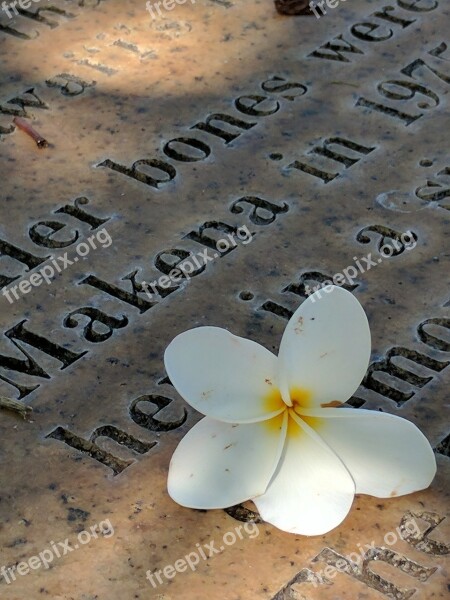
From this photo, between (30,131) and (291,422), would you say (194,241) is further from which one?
(291,422)

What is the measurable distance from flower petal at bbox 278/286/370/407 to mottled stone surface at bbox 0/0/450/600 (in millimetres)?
192

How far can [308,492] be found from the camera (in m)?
1.70

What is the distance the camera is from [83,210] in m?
2.42

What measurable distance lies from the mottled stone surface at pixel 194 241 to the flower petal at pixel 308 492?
5 centimetres

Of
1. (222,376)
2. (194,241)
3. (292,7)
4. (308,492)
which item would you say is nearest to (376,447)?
(308,492)

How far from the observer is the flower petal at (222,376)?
1726 mm

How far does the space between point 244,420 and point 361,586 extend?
0.27 m

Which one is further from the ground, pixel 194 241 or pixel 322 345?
pixel 322 345

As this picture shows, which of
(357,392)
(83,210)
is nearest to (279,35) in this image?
(83,210)

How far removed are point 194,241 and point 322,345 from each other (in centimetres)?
64

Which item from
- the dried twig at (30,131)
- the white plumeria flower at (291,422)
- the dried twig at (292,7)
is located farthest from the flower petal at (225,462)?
the dried twig at (292,7)

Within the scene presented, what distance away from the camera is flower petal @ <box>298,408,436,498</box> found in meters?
1.73

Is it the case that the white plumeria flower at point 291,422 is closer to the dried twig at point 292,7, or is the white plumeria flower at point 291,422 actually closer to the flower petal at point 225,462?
the flower petal at point 225,462

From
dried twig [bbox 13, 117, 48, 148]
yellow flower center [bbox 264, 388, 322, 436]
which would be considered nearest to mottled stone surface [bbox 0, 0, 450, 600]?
dried twig [bbox 13, 117, 48, 148]
